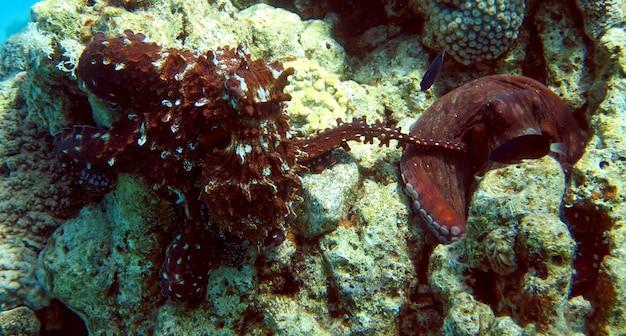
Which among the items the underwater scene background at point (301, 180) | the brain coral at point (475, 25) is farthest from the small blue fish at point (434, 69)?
the brain coral at point (475, 25)

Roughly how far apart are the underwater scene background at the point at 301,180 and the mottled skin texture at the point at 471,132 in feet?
0.07

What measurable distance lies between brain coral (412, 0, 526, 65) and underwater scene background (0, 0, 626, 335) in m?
0.02

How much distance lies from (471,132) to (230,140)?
2438 millimetres

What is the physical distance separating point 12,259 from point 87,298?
36.3 inches

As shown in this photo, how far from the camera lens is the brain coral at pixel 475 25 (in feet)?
13.5

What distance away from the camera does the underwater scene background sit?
2605 millimetres

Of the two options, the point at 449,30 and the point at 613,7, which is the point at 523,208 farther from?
the point at 613,7

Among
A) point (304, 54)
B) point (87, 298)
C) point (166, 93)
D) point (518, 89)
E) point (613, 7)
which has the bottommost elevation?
point (87, 298)

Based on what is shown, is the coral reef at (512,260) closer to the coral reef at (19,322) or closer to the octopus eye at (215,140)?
the octopus eye at (215,140)

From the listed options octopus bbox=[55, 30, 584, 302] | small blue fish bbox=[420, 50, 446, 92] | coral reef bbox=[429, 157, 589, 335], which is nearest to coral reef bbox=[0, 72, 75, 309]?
octopus bbox=[55, 30, 584, 302]

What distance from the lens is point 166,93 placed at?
2.75 meters

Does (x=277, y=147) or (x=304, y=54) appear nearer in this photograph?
(x=277, y=147)

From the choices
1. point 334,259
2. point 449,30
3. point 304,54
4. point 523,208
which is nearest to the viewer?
point 523,208

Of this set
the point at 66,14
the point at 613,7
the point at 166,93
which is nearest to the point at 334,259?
the point at 166,93
